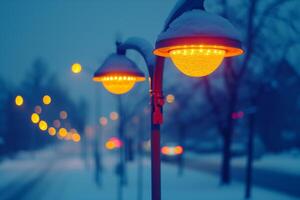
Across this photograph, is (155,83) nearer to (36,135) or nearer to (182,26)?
(182,26)

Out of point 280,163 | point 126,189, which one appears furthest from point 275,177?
point 280,163

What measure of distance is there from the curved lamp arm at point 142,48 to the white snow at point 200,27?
1242 mm

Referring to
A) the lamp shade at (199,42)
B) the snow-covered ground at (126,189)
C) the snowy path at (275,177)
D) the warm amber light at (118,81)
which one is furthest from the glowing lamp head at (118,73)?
the snowy path at (275,177)

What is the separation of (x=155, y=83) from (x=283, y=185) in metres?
21.8

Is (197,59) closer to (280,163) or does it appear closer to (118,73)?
(118,73)

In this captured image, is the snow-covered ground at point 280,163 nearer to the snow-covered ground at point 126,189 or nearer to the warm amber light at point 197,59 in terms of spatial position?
the snow-covered ground at point 126,189

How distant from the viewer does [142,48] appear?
547cm

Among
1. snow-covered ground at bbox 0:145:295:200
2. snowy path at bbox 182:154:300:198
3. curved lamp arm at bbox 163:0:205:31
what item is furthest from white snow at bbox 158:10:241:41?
snowy path at bbox 182:154:300:198

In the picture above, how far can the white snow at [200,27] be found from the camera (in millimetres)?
3670

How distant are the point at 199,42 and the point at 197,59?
172mm

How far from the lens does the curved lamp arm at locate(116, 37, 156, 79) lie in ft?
16.9

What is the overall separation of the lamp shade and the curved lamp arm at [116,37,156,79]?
1224 mm

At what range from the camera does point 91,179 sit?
32125 mm

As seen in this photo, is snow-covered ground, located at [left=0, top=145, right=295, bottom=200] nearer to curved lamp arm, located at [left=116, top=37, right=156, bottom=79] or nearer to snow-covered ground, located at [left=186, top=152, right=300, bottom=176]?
snow-covered ground, located at [left=186, top=152, right=300, bottom=176]
